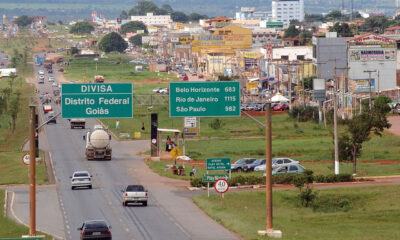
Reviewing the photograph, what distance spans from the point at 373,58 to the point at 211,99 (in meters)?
98.3

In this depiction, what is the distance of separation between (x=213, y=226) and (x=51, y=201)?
14.1 m

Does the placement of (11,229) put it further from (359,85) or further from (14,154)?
(359,85)

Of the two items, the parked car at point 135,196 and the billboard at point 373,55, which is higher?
the billboard at point 373,55

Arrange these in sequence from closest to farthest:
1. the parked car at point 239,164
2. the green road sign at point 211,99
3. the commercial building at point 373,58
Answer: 1. the green road sign at point 211,99
2. the parked car at point 239,164
3. the commercial building at point 373,58

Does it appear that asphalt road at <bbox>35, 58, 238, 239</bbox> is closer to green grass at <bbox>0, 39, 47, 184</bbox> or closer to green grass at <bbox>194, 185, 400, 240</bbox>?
green grass at <bbox>194, 185, 400, 240</bbox>

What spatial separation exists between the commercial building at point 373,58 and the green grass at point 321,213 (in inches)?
3290

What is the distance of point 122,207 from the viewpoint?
50062 millimetres

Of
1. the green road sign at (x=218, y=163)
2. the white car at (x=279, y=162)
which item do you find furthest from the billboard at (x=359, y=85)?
the green road sign at (x=218, y=163)

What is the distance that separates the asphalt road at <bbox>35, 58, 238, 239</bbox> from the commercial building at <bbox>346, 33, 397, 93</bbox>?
6211 centimetres

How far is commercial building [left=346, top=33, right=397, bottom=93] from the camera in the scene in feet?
442

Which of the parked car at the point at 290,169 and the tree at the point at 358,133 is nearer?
the parked car at the point at 290,169

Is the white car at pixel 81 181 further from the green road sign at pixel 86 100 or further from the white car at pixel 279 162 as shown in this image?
the green road sign at pixel 86 100

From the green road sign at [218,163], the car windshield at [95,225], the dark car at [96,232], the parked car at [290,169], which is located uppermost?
the green road sign at [218,163]

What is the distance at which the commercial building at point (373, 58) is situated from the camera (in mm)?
134750
